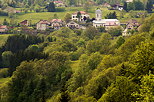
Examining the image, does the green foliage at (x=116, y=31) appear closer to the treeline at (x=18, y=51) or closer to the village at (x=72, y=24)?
the village at (x=72, y=24)

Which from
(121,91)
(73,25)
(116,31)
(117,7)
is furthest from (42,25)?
(121,91)

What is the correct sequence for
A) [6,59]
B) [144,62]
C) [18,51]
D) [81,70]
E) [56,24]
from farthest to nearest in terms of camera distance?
[56,24]
[6,59]
[18,51]
[81,70]
[144,62]

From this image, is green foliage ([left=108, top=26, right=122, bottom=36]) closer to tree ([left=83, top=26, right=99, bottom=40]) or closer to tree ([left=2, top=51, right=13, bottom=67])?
tree ([left=83, top=26, right=99, bottom=40])

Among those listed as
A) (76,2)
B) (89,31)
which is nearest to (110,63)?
(89,31)

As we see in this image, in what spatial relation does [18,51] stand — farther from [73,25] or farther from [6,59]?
[73,25]

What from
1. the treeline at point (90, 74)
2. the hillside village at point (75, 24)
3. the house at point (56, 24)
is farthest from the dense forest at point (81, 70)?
the house at point (56, 24)

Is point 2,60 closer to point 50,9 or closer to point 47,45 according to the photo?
point 47,45

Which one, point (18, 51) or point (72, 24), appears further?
point (72, 24)

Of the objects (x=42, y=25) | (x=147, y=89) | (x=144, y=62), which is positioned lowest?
(x=42, y=25)
